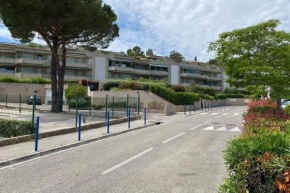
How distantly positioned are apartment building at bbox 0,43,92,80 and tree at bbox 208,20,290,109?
42.3m

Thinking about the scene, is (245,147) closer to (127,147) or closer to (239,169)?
(239,169)

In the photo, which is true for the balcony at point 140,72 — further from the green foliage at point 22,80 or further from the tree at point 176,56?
the green foliage at point 22,80

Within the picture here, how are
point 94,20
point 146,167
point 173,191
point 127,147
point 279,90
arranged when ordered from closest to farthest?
point 173,191, point 146,167, point 127,147, point 279,90, point 94,20

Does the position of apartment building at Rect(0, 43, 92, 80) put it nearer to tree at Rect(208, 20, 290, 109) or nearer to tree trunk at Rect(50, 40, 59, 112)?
tree trunk at Rect(50, 40, 59, 112)

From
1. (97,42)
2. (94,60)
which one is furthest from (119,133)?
(94,60)

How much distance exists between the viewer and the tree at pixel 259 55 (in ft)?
35.9

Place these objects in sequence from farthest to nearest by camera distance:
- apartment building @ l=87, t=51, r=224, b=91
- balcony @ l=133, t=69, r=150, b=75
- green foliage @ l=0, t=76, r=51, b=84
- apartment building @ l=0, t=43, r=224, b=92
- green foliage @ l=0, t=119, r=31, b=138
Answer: balcony @ l=133, t=69, r=150, b=75 → apartment building @ l=87, t=51, r=224, b=91 → apartment building @ l=0, t=43, r=224, b=92 → green foliage @ l=0, t=76, r=51, b=84 → green foliage @ l=0, t=119, r=31, b=138

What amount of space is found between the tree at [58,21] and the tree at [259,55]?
12.4 meters

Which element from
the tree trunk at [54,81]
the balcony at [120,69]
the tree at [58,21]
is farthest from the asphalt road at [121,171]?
the balcony at [120,69]

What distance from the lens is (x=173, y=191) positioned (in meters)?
4.41

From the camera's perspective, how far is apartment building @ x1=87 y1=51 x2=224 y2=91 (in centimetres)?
5403

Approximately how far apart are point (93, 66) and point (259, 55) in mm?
44672

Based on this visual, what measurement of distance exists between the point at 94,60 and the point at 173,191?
51.0 m

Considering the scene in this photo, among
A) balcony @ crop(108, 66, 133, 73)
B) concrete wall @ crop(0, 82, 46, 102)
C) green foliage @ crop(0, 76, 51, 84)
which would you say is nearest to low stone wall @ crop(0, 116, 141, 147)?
concrete wall @ crop(0, 82, 46, 102)
